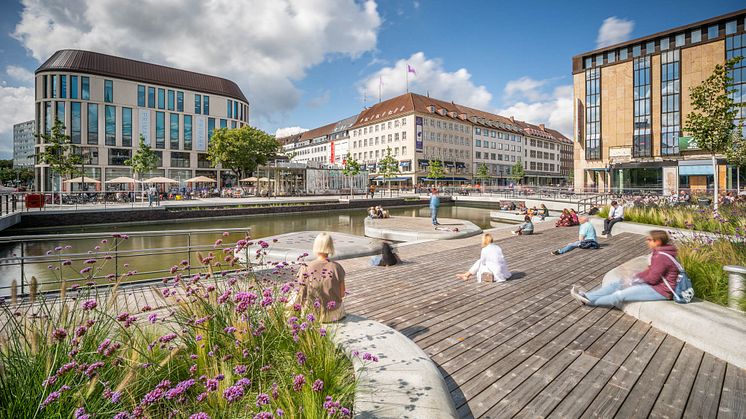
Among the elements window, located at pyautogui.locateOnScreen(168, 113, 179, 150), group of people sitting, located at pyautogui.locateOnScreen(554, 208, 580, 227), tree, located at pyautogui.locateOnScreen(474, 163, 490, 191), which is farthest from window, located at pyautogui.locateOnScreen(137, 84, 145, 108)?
tree, located at pyautogui.locateOnScreen(474, 163, 490, 191)

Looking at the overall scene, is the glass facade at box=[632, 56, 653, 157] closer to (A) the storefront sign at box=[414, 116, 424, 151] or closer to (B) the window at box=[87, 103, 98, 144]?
(A) the storefront sign at box=[414, 116, 424, 151]

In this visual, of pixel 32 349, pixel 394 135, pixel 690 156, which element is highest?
pixel 394 135


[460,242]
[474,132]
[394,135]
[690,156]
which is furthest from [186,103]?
[690,156]

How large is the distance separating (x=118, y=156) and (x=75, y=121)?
23.9 feet

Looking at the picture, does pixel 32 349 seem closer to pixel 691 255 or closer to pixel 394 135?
pixel 691 255

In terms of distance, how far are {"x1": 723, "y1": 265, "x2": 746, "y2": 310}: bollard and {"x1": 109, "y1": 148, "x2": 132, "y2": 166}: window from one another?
225 feet

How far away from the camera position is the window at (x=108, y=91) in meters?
56.3

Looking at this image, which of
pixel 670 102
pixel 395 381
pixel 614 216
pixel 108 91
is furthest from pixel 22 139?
pixel 670 102

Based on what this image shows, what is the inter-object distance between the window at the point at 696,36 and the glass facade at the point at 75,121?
85265 millimetres

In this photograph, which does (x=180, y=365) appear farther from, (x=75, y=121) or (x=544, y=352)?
(x=75, y=121)

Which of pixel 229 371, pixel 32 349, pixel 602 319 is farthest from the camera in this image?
pixel 602 319

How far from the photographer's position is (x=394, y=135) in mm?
74875

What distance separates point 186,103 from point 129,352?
72049mm

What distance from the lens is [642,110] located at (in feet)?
159
